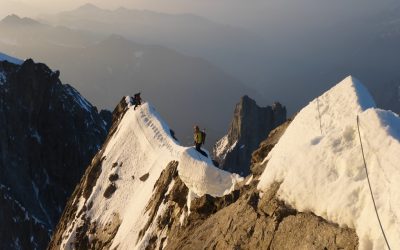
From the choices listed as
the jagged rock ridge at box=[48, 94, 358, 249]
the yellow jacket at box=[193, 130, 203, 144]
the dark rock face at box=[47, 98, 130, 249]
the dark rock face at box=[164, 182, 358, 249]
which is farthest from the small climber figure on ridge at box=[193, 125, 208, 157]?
the dark rock face at box=[164, 182, 358, 249]

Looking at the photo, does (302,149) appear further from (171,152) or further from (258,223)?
(171,152)

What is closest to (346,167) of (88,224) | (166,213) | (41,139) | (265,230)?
(265,230)

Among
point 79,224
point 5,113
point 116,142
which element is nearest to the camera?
point 79,224

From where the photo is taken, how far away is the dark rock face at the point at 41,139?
12900cm

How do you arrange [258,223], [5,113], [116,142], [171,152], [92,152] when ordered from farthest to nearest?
[92,152], [5,113], [116,142], [171,152], [258,223]

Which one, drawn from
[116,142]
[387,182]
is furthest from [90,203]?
[387,182]

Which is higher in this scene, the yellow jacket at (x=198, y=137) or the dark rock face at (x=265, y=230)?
the yellow jacket at (x=198, y=137)

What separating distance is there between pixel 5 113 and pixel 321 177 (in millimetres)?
129354

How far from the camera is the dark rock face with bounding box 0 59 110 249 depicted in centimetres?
12900

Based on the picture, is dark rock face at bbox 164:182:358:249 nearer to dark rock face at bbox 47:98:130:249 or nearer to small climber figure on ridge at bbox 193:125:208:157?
small climber figure on ridge at bbox 193:125:208:157

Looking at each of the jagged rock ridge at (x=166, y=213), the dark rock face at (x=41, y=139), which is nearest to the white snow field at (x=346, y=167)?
the jagged rock ridge at (x=166, y=213)

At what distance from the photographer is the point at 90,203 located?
179 feet

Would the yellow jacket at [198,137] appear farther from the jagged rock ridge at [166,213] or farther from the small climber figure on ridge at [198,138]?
the jagged rock ridge at [166,213]

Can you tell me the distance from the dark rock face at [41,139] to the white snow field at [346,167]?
107405 millimetres
